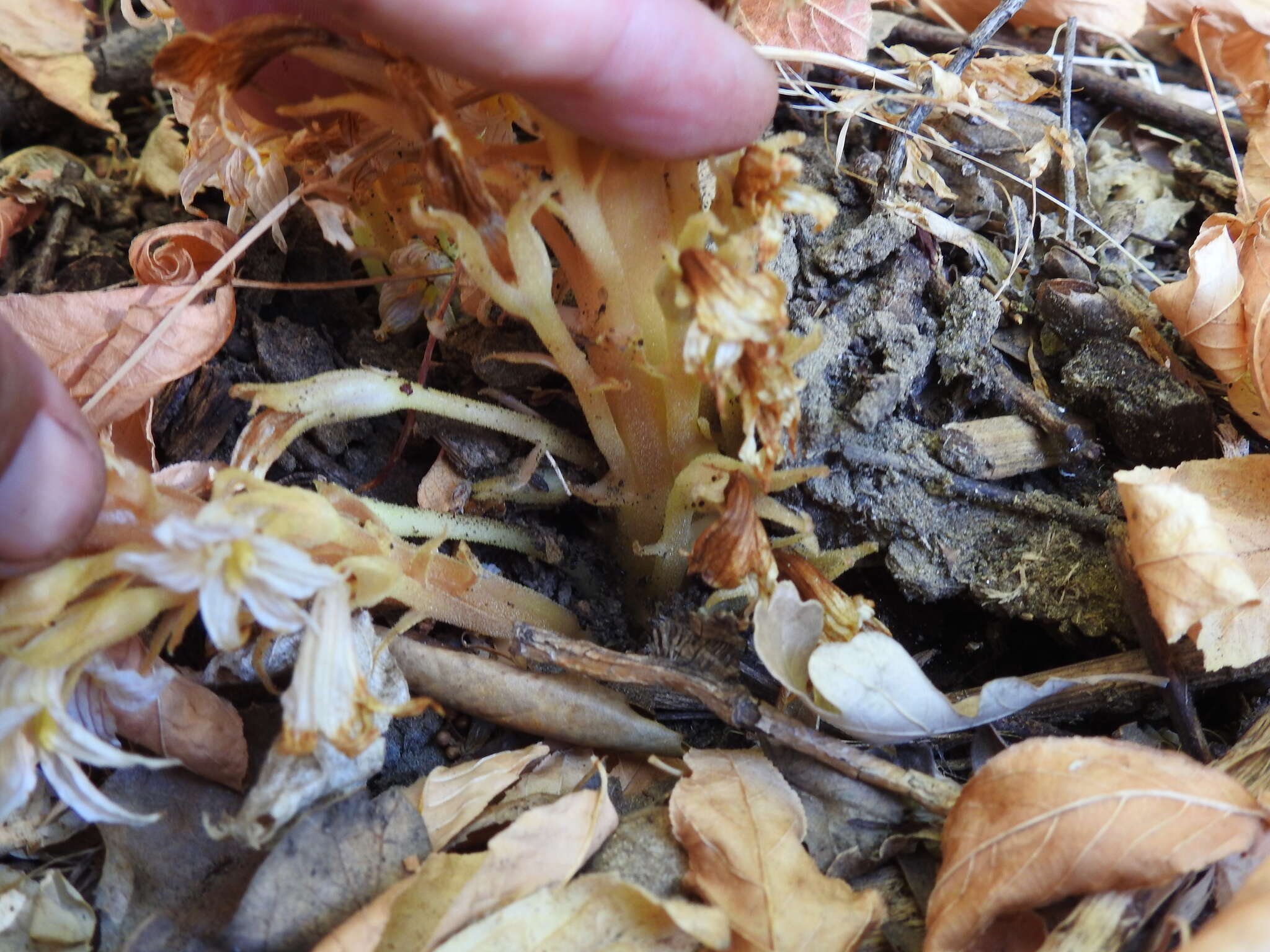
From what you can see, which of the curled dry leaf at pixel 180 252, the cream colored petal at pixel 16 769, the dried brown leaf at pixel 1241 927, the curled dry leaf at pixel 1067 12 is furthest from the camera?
the curled dry leaf at pixel 1067 12

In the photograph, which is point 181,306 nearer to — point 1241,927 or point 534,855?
point 534,855

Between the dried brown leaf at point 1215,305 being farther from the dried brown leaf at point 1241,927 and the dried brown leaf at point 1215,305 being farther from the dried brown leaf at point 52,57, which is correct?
the dried brown leaf at point 52,57

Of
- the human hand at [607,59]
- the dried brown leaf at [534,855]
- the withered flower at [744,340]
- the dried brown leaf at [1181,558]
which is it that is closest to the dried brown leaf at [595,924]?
the dried brown leaf at [534,855]

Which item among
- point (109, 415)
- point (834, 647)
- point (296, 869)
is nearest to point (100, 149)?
point (109, 415)

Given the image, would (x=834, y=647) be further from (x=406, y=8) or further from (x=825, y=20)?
(x=825, y=20)

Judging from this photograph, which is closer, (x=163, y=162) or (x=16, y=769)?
(x=16, y=769)

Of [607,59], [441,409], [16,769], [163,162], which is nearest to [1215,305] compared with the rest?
[607,59]

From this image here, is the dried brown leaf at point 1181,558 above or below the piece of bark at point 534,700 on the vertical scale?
above
